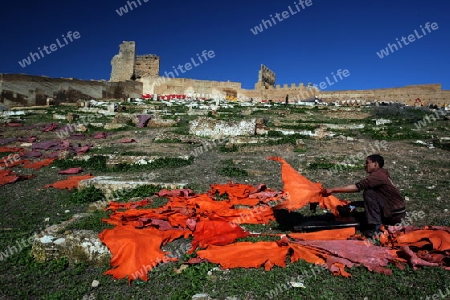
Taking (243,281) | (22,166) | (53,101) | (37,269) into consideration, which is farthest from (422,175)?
(53,101)

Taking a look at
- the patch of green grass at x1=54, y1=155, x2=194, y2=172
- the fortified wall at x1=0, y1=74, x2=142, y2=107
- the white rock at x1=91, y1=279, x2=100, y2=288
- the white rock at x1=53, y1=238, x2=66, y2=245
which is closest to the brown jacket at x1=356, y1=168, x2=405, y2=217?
the white rock at x1=91, y1=279, x2=100, y2=288

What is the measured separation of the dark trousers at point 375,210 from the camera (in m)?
4.43

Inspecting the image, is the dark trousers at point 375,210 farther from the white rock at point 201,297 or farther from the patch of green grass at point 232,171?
the patch of green grass at point 232,171

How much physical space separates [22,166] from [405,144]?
14.1m

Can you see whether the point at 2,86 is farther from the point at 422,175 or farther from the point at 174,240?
the point at 422,175

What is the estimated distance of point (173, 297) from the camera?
3.18 m

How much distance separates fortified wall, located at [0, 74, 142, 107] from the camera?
23.6 m

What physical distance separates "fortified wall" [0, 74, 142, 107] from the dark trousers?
26640mm

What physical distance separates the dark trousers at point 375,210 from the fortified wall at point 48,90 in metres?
26.6

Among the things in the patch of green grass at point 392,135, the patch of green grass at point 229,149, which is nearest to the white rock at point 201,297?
the patch of green grass at point 229,149

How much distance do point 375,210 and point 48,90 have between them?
93.0ft

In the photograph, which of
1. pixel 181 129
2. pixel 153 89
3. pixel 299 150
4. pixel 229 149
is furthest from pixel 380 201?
pixel 153 89

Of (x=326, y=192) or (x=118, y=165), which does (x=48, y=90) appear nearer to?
(x=118, y=165)

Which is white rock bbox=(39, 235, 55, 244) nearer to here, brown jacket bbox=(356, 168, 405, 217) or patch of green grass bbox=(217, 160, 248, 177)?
brown jacket bbox=(356, 168, 405, 217)
